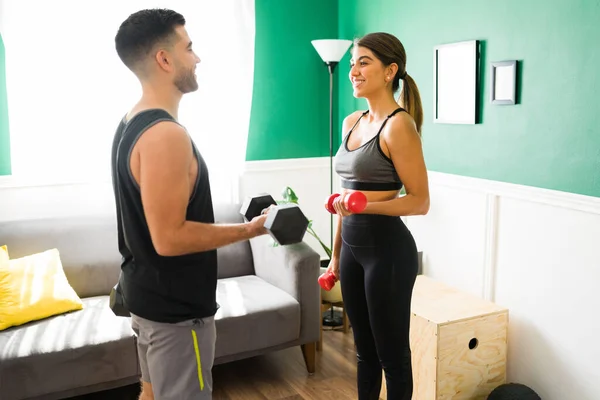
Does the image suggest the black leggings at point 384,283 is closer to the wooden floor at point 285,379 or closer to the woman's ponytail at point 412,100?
the woman's ponytail at point 412,100

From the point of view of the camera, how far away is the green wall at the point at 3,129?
3.20 m

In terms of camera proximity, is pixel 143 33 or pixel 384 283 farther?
pixel 384 283

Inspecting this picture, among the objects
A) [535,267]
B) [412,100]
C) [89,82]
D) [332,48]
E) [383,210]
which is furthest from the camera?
[332,48]

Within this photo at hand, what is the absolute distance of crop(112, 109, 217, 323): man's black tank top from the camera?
1494mm

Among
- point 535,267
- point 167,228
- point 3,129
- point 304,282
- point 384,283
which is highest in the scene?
point 3,129

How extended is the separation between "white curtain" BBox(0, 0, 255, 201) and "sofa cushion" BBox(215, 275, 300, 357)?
101 cm

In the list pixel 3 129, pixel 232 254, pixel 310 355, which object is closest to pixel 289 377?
pixel 310 355

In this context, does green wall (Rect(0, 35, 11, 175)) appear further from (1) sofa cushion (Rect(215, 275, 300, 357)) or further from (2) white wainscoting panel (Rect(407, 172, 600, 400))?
(2) white wainscoting panel (Rect(407, 172, 600, 400))

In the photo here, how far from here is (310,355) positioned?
9.99 feet

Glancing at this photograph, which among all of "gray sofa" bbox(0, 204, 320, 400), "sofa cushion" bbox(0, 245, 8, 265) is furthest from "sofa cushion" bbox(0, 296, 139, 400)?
"sofa cushion" bbox(0, 245, 8, 265)

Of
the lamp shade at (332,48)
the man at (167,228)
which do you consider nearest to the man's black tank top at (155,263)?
the man at (167,228)

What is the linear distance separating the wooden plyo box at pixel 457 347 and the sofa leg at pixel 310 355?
55cm

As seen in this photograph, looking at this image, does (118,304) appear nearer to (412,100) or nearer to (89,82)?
(412,100)

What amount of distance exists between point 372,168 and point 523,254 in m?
1.06
